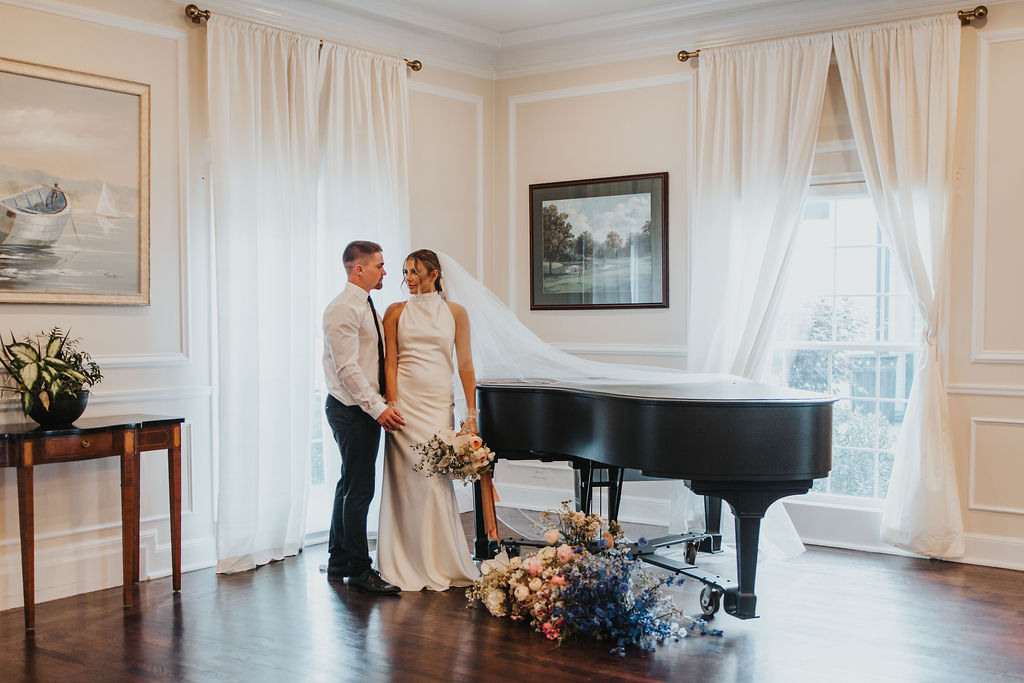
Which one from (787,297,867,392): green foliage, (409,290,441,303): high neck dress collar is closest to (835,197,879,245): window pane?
(787,297,867,392): green foliage

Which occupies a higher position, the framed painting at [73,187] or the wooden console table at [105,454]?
the framed painting at [73,187]

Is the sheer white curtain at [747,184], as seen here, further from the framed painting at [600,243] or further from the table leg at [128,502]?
the table leg at [128,502]

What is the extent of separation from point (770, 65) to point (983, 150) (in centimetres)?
129

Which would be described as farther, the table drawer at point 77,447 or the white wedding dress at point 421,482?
the white wedding dress at point 421,482

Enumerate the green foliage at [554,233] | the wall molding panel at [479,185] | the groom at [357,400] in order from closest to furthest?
the groom at [357,400] < the green foliage at [554,233] < the wall molding panel at [479,185]

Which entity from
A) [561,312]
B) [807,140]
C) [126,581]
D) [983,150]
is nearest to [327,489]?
[126,581]

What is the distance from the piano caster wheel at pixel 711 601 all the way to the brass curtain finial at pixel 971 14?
11.0 feet

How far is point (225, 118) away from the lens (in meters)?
4.99

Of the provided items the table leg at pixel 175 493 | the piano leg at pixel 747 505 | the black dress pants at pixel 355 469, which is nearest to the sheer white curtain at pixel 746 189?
the piano leg at pixel 747 505

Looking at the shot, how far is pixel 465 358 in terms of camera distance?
15.3 feet

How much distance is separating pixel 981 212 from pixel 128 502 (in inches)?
180

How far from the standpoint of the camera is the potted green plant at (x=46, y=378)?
160 inches

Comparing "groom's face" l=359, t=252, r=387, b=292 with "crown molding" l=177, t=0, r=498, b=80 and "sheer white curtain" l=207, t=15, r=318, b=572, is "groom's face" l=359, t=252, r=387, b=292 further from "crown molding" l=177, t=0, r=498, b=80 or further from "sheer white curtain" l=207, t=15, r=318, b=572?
"crown molding" l=177, t=0, r=498, b=80

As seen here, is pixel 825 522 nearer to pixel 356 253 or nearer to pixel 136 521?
pixel 356 253
